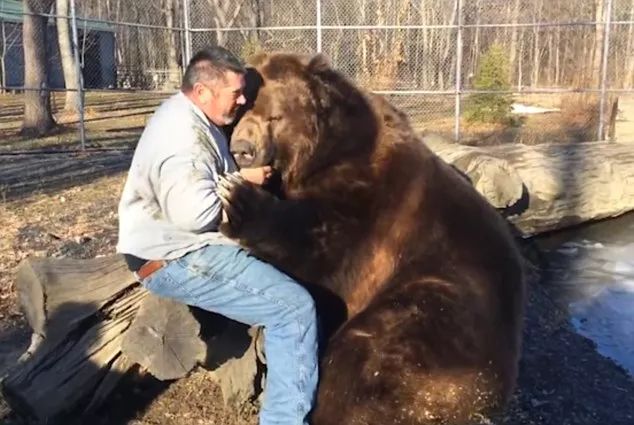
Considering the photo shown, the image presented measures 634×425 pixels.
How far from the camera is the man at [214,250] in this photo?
3338mm

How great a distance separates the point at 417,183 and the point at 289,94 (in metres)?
0.70

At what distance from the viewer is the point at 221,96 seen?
3414 mm

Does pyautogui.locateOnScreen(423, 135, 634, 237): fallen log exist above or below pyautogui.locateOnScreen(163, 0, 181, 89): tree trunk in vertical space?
below

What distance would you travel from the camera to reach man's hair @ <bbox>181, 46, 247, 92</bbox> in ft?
11.0

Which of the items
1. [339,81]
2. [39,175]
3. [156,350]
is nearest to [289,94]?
[339,81]

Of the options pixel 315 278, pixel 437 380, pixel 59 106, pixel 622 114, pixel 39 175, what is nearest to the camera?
pixel 437 380

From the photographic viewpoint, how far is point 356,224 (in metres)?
3.58

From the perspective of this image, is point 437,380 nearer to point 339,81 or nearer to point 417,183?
point 417,183

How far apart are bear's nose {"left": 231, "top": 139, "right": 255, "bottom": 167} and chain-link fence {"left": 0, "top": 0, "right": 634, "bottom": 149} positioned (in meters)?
9.23

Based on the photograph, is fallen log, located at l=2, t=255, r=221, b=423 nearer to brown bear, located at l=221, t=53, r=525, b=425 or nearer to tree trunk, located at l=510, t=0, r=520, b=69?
brown bear, located at l=221, t=53, r=525, b=425

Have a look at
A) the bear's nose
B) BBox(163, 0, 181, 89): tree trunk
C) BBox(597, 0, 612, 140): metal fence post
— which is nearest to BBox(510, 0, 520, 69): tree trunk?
BBox(597, 0, 612, 140): metal fence post

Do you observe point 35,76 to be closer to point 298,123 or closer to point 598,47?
point 598,47

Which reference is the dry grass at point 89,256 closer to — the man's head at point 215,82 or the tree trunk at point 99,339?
the tree trunk at point 99,339

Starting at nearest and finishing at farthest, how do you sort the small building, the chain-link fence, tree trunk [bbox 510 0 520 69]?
the chain-link fence, tree trunk [bbox 510 0 520 69], the small building
